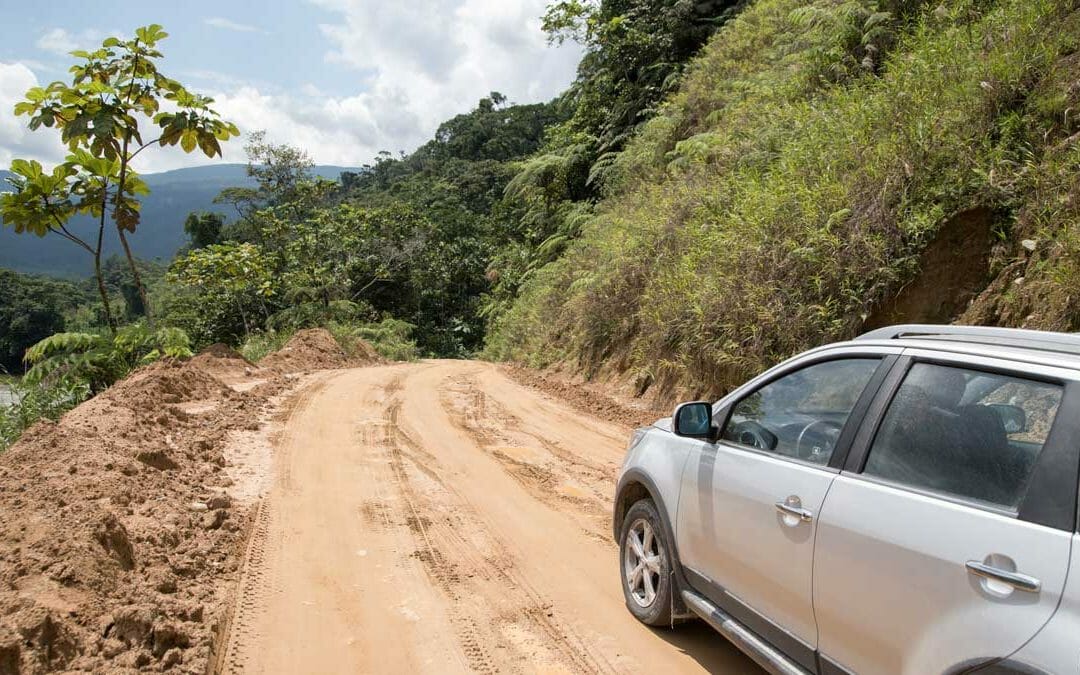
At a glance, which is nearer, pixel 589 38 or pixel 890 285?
pixel 890 285

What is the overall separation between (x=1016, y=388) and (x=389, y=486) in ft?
16.6

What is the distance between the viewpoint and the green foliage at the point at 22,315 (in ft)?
104

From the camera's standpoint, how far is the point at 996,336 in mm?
2355

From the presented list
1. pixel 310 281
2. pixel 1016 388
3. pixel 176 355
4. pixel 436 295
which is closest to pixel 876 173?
pixel 1016 388

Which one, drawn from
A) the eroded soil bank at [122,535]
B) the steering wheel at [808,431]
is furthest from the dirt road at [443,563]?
the steering wheel at [808,431]

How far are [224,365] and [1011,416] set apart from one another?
464 inches

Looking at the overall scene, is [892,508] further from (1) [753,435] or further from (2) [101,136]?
(2) [101,136]

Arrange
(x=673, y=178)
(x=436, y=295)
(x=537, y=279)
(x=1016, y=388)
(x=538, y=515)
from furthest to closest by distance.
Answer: (x=436, y=295), (x=537, y=279), (x=673, y=178), (x=538, y=515), (x=1016, y=388)

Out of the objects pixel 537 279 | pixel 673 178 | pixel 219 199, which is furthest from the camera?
pixel 219 199

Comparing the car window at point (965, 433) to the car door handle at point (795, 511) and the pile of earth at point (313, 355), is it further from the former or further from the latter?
the pile of earth at point (313, 355)

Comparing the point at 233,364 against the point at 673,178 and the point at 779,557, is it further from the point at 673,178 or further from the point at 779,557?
the point at 779,557

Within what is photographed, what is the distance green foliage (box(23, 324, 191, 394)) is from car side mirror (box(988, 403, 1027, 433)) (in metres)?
10.4

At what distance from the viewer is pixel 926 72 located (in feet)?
27.8

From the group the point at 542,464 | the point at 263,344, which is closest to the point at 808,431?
the point at 542,464
